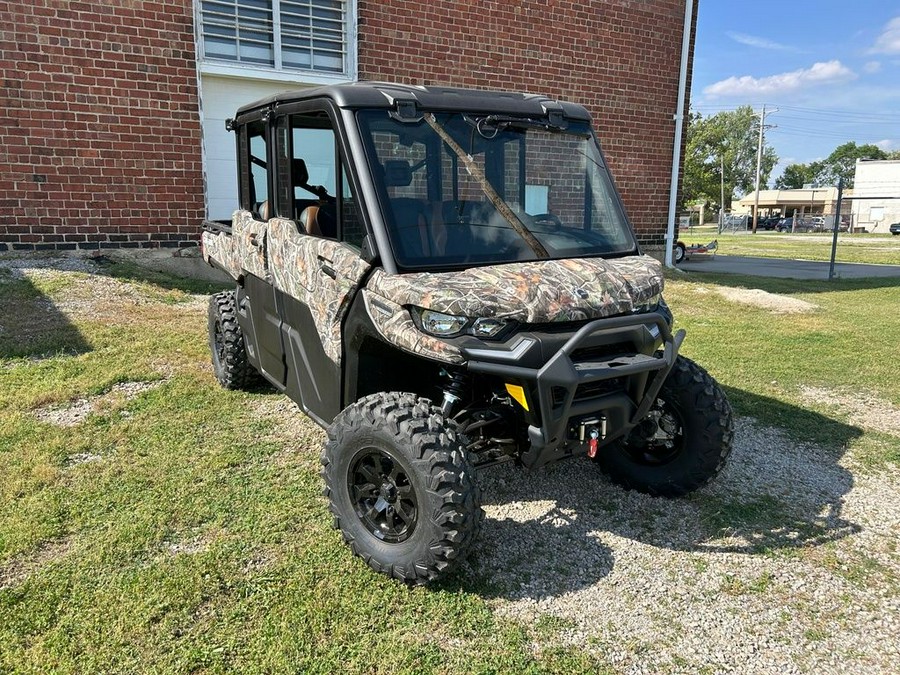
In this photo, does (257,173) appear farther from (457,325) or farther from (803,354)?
(803,354)

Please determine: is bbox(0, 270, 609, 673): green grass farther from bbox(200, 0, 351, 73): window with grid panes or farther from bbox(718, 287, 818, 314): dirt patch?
bbox(718, 287, 818, 314): dirt patch

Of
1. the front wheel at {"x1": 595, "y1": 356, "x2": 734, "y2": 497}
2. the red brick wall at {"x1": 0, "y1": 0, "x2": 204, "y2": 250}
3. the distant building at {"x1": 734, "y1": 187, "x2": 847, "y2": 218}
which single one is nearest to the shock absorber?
the front wheel at {"x1": 595, "y1": 356, "x2": 734, "y2": 497}

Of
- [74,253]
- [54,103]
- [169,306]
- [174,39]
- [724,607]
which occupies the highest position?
[174,39]

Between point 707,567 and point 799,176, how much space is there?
14683 cm

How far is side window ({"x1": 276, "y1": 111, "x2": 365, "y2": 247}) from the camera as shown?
3396 millimetres

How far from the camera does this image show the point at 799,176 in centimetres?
13012

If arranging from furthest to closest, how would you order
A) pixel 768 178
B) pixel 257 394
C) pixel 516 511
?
pixel 768 178 < pixel 257 394 < pixel 516 511

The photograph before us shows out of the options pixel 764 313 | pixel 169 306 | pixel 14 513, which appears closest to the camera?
pixel 14 513

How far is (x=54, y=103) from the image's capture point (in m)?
8.96

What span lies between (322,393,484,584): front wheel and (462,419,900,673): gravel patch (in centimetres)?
36

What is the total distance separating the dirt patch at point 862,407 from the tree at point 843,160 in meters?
137

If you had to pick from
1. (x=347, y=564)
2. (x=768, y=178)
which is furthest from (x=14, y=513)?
(x=768, y=178)

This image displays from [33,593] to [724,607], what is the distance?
10.1ft

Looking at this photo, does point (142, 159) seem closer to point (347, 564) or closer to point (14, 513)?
point (14, 513)
